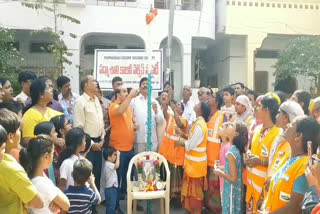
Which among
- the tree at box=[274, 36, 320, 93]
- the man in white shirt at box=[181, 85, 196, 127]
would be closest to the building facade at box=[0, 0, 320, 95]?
the tree at box=[274, 36, 320, 93]

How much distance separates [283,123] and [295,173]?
2.09ft

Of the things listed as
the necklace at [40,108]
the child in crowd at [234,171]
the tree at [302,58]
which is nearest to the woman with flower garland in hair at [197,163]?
the child in crowd at [234,171]

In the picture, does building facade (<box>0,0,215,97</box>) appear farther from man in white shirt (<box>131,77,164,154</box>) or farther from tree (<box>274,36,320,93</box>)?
man in white shirt (<box>131,77,164,154</box>)

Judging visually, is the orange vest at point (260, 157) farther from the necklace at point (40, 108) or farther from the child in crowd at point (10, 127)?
the necklace at point (40, 108)

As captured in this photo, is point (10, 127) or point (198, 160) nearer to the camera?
point (10, 127)

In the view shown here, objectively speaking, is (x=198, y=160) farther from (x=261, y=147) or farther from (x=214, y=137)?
(x=261, y=147)

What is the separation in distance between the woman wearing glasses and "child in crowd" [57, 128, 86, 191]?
5.47 feet

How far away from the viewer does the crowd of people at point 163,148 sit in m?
2.11

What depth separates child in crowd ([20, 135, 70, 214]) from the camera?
228 centimetres

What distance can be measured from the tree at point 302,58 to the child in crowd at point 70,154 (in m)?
9.79

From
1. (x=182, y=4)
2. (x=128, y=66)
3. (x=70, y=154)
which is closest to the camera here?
(x=70, y=154)

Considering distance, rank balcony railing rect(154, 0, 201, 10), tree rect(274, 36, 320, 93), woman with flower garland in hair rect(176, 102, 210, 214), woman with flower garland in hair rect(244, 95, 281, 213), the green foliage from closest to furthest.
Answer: woman with flower garland in hair rect(244, 95, 281, 213) < woman with flower garland in hair rect(176, 102, 210, 214) < the green foliage < tree rect(274, 36, 320, 93) < balcony railing rect(154, 0, 201, 10)

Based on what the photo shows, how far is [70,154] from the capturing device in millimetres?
3146

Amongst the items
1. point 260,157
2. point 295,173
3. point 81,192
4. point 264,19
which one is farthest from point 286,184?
point 264,19
